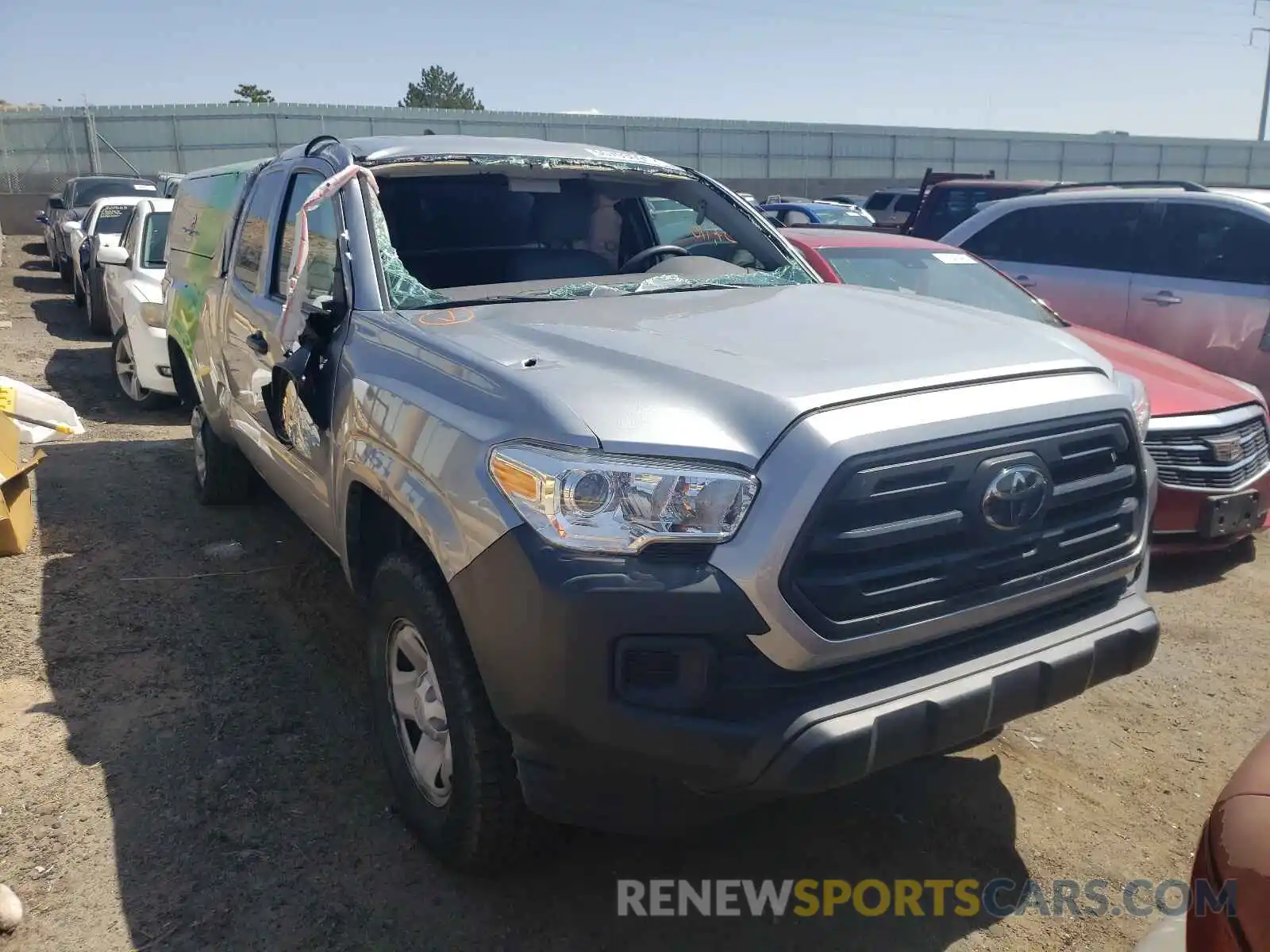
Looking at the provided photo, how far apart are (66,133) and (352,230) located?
29.5m

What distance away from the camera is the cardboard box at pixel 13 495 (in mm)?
5129

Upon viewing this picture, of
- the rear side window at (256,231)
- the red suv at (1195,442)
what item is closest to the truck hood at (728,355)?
the red suv at (1195,442)

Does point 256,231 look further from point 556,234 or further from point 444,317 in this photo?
point 444,317

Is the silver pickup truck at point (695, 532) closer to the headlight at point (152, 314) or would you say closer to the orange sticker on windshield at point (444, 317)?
the orange sticker on windshield at point (444, 317)

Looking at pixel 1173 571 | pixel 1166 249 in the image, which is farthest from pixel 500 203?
pixel 1166 249

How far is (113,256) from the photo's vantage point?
26.5ft

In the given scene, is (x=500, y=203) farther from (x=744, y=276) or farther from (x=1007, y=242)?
(x=1007, y=242)

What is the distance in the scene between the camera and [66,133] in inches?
1096

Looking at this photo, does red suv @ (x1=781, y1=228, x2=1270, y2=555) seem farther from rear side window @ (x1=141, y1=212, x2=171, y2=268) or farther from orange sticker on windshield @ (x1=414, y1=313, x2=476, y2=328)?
rear side window @ (x1=141, y1=212, x2=171, y2=268)

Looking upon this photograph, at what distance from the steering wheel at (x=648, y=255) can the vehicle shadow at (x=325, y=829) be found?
1.88 m

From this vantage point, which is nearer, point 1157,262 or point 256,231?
point 256,231

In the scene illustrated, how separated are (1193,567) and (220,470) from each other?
517 centimetres

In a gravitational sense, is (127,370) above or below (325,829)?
above

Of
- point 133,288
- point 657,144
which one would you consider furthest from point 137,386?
point 657,144
